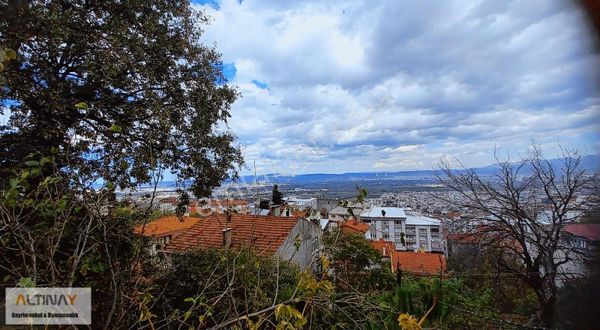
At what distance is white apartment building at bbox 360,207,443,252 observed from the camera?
12.8 ft

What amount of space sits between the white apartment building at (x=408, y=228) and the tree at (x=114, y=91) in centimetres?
215

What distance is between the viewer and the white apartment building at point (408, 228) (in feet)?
12.8

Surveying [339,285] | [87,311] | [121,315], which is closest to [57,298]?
[87,311]

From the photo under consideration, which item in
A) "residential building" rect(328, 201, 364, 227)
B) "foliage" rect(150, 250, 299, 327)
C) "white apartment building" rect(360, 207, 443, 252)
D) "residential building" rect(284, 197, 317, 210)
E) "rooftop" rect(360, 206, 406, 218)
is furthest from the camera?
"white apartment building" rect(360, 207, 443, 252)

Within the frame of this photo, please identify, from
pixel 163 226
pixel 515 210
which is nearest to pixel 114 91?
pixel 163 226

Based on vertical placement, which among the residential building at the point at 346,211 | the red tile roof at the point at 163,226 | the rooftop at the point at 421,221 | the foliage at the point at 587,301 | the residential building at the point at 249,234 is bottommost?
the residential building at the point at 249,234

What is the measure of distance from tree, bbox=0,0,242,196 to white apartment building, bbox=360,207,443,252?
2.15m

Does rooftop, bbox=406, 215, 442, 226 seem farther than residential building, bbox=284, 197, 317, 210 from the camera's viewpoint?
Yes

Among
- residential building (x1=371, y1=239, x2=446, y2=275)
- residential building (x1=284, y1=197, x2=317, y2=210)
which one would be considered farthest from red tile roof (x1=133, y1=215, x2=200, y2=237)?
residential building (x1=371, y1=239, x2=446, y2=275)

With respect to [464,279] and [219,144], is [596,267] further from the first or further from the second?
[464,279]

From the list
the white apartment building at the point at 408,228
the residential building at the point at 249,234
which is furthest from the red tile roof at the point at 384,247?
the residential building at the point at 249,234

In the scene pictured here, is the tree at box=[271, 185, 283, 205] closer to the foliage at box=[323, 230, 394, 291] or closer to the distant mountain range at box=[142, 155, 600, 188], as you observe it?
the distant mountain range at box=[142, 155, 600, 188]

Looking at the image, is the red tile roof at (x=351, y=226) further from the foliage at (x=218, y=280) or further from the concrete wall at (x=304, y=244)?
the foliage at (x=218, y=280)

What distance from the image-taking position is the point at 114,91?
337 centimetres
